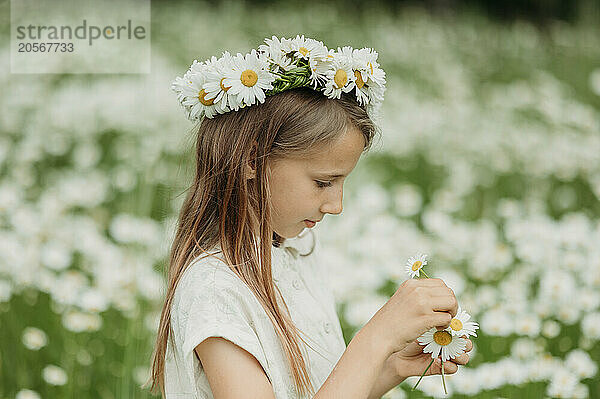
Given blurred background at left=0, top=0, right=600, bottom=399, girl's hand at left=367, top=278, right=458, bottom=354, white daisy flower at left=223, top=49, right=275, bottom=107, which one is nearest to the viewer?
girl's hand at left=367, top=278, right=458, bottom=354

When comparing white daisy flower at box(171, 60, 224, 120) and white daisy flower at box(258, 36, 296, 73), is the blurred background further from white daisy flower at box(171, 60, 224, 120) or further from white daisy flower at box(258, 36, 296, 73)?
white daisy flower at box(258, 36, 296, 73)

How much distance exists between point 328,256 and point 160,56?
2.38 m

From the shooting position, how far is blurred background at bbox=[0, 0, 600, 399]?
74.9 inches

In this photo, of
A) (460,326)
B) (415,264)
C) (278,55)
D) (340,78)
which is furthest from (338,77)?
(460,326)

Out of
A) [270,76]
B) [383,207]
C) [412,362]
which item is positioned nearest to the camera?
[270,76]

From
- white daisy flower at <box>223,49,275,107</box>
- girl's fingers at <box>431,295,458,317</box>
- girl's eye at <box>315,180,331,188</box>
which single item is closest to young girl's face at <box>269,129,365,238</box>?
girl's eye at <box>315,180,331,188</box>

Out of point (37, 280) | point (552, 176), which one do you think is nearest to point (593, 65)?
point (552, 176)

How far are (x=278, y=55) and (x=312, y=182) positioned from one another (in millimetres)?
213

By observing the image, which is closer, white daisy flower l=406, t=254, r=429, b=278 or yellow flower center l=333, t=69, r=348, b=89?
white daisy flower l=406, t=254, r=429, b=278

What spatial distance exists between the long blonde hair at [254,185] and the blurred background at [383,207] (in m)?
0.17

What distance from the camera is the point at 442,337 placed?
1.12m

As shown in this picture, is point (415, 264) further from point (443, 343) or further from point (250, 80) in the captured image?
point (250, 80)

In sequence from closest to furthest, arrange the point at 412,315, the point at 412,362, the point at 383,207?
the point at 412,315 → the point at 412,362 → the point at 383,207

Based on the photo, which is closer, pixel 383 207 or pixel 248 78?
pixel 248 78
